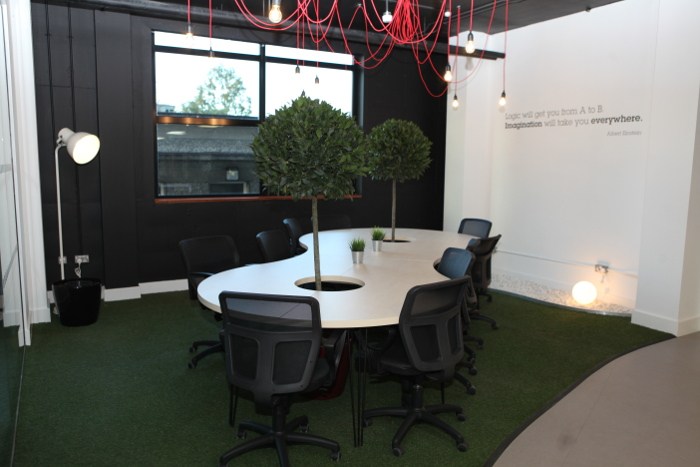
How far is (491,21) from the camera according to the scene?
292 inches

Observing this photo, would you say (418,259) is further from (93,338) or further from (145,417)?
(93,338)

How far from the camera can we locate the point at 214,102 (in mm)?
7336

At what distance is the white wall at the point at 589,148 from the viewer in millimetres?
5562

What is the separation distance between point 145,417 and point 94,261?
11.3ft

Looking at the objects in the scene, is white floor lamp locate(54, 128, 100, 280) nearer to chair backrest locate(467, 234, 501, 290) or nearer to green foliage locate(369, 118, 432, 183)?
green foliage locate(369, 118, 432, 183)

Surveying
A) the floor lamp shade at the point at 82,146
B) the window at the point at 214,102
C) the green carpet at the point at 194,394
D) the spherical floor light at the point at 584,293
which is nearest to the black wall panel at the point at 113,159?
the window at the point at 214,102

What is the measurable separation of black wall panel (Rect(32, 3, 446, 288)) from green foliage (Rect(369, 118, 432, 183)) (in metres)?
2.38

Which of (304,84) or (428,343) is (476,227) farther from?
(428,343)

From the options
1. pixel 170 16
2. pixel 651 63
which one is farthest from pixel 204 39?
pixel 651 63

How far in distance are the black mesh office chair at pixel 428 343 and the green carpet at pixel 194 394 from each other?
0.37 feet

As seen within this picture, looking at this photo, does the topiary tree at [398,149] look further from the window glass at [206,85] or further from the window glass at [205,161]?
the window glass at [206,85]

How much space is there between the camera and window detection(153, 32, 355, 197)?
23.1ft

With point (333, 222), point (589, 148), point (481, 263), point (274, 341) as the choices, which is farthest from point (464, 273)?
point (589, 148)

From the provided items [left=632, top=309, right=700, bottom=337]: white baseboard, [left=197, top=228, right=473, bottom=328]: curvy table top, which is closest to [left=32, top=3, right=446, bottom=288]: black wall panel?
[left=197, top=228, right=473, bottom=328]: curvy table top
